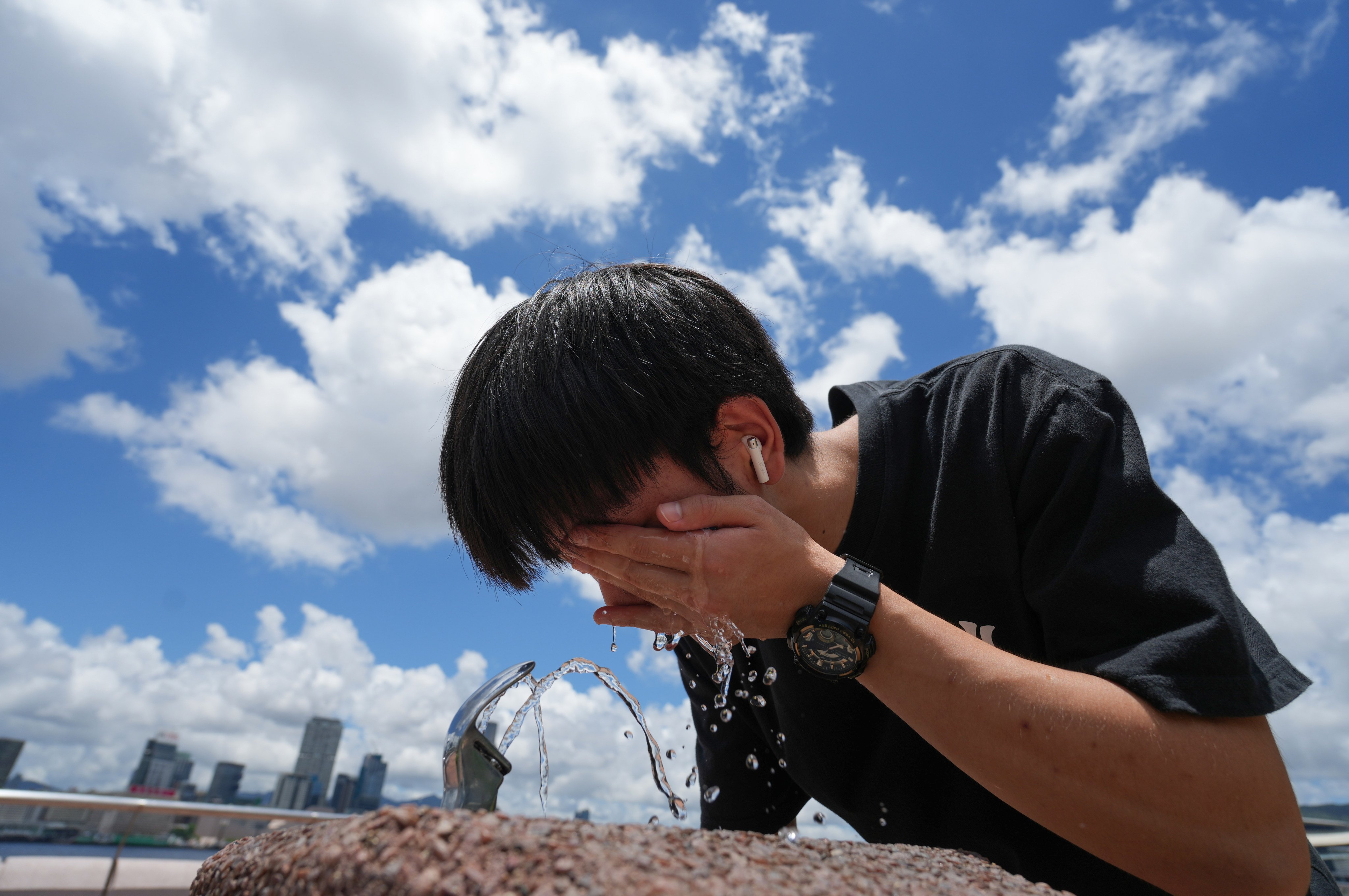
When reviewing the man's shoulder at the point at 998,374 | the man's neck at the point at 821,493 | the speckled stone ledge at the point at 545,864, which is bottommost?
the speckled stone ledge at the point at 545,864

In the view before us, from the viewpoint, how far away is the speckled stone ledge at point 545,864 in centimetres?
55

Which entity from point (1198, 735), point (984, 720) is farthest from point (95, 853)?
point (1198, 735)

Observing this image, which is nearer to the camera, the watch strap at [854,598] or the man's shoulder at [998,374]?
the watch strap at [854,598]

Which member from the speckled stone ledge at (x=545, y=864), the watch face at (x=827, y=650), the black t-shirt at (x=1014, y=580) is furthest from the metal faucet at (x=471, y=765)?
the black t-shirt at (x=1014, y=580)

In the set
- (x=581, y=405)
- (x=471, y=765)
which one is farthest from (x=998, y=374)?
(x=471, y=765)

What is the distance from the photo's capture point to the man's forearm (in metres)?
0.97

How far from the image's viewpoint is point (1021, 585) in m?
1.40

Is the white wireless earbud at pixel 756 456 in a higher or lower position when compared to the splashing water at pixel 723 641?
higher

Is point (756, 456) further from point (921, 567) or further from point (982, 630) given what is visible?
point (982, 630)

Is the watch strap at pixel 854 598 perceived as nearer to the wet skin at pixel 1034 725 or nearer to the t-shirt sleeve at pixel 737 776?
→ the wet skin at pixel 1034 725

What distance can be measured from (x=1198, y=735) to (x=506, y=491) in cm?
116

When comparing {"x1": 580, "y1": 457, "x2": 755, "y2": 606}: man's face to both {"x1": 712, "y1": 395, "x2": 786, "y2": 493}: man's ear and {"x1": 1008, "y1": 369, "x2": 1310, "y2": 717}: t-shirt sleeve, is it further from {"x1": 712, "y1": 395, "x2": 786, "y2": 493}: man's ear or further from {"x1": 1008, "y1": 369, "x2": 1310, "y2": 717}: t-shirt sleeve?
{"x1": 1008, "y1": 369, "x2": 1310, "y2": 717}: t-shirt sleeve

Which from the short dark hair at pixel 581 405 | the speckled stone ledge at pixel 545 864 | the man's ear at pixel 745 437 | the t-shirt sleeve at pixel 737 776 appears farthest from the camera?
the t-shirt sleeve at pixel 737 776

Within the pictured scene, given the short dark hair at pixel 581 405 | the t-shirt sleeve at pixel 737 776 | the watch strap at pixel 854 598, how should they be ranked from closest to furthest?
the watch strap at pixel 854 598 → the short dark hair at pixel 581 405 → the t-shirt sleeve at pixel 737 776
